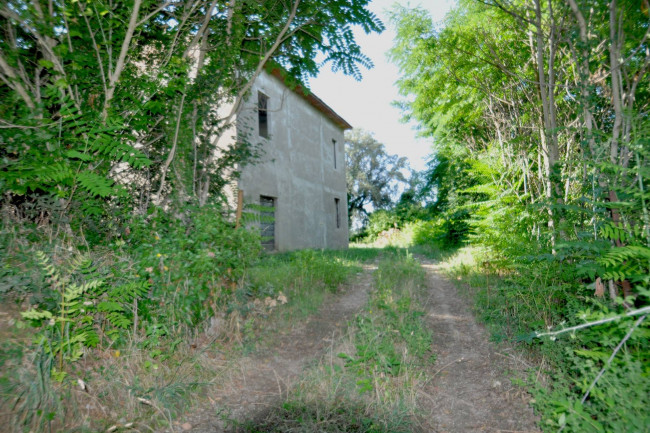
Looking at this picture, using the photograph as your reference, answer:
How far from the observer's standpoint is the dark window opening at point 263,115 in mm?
11055

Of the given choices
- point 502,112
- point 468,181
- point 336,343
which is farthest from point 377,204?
point 336,343

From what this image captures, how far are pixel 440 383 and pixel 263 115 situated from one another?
9968 mm

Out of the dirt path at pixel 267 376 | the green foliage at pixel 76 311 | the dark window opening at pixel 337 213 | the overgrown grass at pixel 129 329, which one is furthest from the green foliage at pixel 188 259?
the dark window opening at pixel 337 213

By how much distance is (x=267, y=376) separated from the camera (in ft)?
11.8

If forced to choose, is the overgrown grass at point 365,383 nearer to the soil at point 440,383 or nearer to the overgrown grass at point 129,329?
the soil at point 440,383

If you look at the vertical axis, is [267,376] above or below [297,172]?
below

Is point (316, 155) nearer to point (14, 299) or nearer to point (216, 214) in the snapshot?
point (216, 214)

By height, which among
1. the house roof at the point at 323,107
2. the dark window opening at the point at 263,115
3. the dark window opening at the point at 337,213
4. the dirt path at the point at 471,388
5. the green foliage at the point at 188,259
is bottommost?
the dirt path at the point at 471,388

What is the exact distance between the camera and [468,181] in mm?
11844

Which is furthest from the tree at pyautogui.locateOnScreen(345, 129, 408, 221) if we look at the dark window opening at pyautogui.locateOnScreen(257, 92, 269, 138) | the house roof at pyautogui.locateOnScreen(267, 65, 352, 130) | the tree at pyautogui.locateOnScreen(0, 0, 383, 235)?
the tree at pyautogui.locateOnScreen(0, 0, 383, 235)

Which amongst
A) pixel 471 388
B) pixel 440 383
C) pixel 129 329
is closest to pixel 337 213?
pixel 440 383

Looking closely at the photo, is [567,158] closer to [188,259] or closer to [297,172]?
[188,259]

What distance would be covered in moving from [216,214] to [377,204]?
30.0m

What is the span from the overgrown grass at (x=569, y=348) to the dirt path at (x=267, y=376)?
1.95 m
